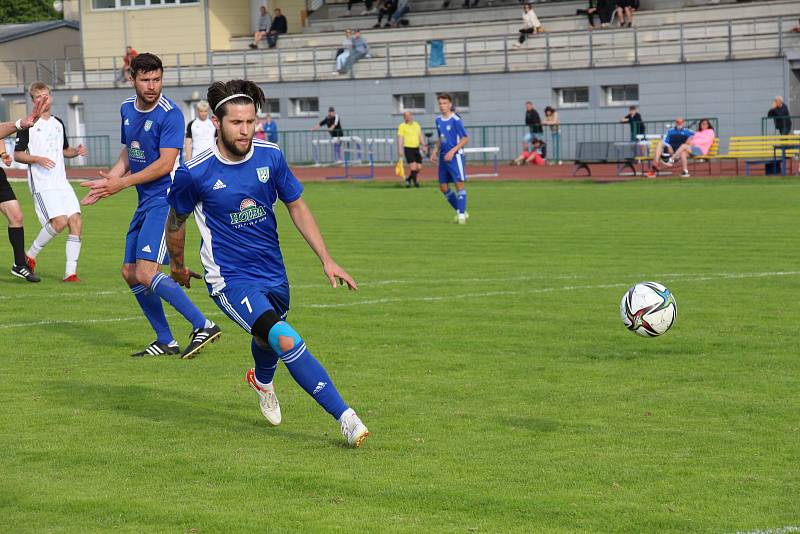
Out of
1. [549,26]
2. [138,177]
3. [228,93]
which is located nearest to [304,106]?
[549,26]

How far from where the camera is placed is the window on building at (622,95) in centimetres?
4184

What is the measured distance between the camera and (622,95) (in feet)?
138

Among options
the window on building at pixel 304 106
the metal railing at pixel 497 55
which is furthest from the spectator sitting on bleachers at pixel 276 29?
the window on building at pixel 304 106

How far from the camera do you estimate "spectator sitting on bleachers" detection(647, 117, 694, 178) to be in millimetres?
33781

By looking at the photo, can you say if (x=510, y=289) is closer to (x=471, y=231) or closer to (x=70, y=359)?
(x=70, y=359)

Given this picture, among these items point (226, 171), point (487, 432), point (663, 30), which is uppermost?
point (663, 30)

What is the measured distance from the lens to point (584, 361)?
9836 mm

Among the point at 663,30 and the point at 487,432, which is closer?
the point at 487,432

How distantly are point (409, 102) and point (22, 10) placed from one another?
5103 cm

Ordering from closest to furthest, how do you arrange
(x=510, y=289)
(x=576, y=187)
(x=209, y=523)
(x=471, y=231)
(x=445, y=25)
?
(x=209, y=523)
(x=510, y=289)
(x=471, y=231)
(x=576, y=187)
(x=445, y=25)

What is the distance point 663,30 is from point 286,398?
114ft

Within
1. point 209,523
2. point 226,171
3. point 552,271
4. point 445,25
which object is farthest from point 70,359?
point 445,25

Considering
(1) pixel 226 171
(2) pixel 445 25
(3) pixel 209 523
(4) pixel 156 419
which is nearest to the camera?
(3) pixel 209 523

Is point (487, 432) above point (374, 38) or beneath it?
beneath
